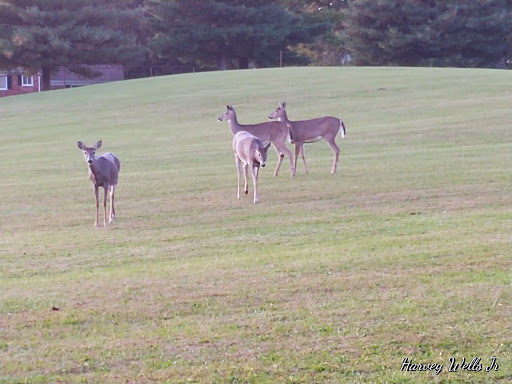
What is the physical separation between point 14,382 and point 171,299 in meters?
2.11

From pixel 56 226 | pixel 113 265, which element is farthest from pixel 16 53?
pixel 113 265

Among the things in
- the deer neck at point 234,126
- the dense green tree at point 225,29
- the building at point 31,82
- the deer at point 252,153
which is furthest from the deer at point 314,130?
the building at point 31,82

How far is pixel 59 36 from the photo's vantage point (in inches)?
1937

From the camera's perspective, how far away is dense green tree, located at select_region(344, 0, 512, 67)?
50656 millimetres

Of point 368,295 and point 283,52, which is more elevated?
point 283,52

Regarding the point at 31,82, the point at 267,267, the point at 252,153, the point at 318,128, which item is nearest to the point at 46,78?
the point at 31,82

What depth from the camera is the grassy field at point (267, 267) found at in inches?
271

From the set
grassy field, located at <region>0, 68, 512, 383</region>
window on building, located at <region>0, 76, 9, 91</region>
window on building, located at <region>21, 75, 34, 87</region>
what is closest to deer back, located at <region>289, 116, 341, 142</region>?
grassy field, located at <region>0, 68, 512, 383</region>

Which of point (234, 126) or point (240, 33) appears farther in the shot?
point (240, 33)

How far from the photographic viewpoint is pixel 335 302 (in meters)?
8.13

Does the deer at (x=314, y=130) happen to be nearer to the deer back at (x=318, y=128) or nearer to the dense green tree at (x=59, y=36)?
the deer back at (x=318, y=128)

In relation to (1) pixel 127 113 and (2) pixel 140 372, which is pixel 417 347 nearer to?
(2) pixel 140 372

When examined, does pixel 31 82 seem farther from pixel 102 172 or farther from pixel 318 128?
pixel 102 172

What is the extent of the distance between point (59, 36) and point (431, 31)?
20780 millimetres
